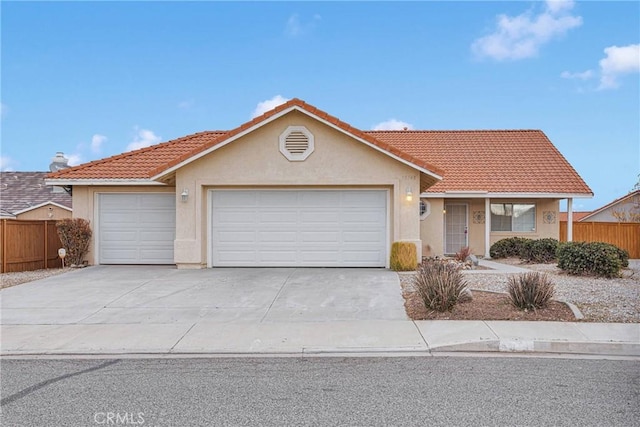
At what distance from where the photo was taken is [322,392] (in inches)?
186

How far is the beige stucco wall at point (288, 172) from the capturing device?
13156 mm

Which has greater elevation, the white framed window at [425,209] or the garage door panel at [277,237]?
the white framed window at [425,209]

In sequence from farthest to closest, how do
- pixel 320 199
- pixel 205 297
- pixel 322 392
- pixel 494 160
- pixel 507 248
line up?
pixel 494 160
pixel 507 248
pixel 320 199
pixel 205 297
pixel 322 392

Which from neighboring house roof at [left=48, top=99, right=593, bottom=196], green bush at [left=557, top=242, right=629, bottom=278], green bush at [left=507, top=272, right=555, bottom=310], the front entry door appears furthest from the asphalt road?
the front entry door

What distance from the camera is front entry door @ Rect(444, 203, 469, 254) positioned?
18.4 metres

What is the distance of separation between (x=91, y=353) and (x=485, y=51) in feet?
60.8

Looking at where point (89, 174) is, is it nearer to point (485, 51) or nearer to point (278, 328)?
point (278, 328)

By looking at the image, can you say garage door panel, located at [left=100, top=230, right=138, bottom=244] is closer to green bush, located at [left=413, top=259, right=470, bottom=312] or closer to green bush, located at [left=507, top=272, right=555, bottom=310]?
green bush, located at [left=413, top=259, right=470, bottom=312]

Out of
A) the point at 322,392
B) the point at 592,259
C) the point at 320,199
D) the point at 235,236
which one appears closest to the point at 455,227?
the point at 592,259

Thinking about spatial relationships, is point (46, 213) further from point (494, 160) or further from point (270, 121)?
point (494, 160)

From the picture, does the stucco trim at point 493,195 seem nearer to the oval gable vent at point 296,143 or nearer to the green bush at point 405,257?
the green bush at point 405,257

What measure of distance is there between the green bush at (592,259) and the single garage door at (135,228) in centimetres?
1188

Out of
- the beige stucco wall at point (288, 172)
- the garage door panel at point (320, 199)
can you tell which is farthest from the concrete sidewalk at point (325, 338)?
the garage door panel at point (320, 199)

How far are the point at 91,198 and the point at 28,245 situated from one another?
233 centimetres
